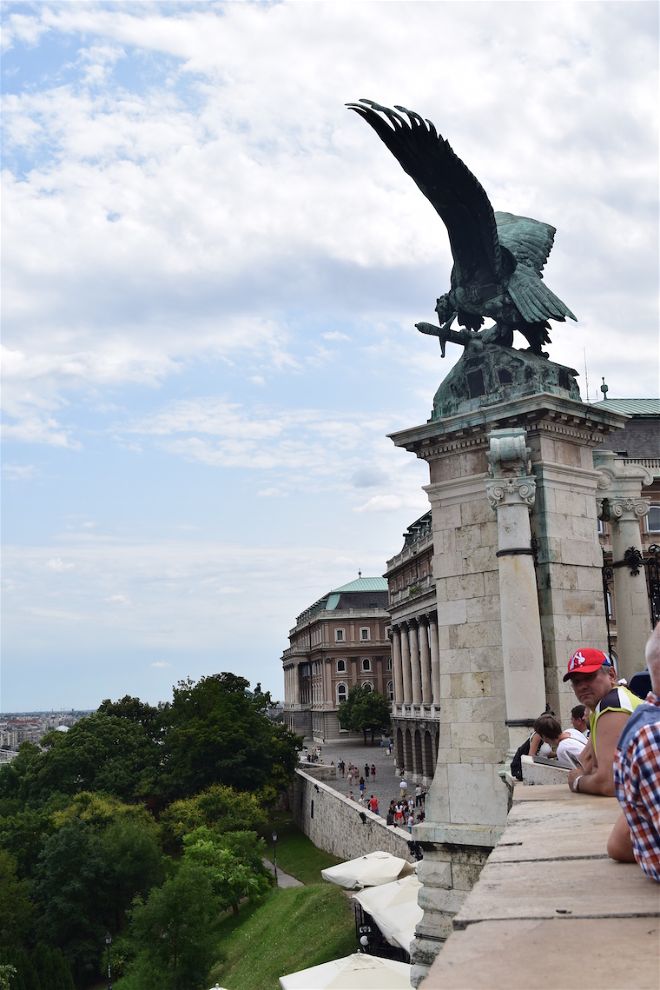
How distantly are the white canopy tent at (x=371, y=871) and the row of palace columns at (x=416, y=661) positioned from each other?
66.9 feet

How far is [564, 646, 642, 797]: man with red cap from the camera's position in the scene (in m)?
6.27

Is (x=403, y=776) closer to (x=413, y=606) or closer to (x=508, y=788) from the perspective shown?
(x=413, y=606)

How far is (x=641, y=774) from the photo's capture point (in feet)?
13.1

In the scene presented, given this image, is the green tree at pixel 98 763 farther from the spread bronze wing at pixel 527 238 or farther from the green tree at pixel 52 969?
the spread bronze wing at pixel 527 238

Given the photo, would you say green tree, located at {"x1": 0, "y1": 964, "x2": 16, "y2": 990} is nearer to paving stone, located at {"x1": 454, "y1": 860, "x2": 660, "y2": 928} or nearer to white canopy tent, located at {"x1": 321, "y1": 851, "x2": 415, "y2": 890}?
white canopy tent, located at {"x1": 321, "y1": 851, "x2": 415, "y2": 890}

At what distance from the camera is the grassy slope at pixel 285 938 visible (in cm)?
3100

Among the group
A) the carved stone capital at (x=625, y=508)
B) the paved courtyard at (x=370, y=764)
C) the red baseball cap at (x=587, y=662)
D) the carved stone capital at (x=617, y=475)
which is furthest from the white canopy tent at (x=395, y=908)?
the red baseball cap at (x=587, y=662)

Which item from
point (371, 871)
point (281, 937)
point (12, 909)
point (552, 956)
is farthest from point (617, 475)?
point (12, 909)

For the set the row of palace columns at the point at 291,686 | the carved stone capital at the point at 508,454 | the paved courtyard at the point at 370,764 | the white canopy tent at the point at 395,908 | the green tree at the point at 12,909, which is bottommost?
the green tree at the point at 12,909

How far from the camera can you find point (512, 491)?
1247 centimetres

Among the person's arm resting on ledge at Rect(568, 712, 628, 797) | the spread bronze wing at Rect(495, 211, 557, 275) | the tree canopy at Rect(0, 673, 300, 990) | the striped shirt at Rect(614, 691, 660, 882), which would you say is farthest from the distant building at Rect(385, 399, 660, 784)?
the striped shirt at Rect(614, 691, 660, 882)

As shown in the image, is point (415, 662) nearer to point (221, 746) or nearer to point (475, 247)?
point (221, 746)

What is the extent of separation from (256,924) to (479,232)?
3225cm

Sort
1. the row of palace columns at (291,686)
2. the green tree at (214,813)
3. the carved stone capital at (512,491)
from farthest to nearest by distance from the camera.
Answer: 1. the row of palace columns at (291,686)
2. the green tree at (214,813)
3. the carved stone capital at (512,491)
